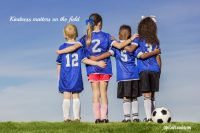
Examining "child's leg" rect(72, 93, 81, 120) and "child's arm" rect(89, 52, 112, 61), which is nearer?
"child's leg" rect(72, 93, 81, 120)

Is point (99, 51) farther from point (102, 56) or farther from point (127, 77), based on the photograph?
point (127, 77)

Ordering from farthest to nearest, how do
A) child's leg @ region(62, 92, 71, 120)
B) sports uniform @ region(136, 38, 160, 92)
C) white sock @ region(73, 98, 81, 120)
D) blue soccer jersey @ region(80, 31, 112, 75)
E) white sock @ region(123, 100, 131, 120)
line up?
white sock @ region(123, 100, 131, 120), sports uniform @ region(136, 38, 160, 92), blue soccer jersey @ region(80, 31, 112, 75), child's leg @ region(62, 92, 71, 120), white sock @ region(73, 98, 81, 120)

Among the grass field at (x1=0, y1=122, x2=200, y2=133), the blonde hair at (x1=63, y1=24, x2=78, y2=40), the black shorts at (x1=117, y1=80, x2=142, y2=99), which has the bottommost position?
the grass field at (x1=0, y1=122, x2=200, y2=133)

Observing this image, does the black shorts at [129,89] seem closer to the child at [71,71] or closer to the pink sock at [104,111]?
the pink sock at [104,111]

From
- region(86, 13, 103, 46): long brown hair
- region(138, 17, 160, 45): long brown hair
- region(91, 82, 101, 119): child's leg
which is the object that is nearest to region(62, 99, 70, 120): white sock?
region(91, 82, 101, 119): child's leg

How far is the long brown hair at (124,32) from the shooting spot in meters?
20.2

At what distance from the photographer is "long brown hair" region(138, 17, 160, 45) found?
66.1 feet

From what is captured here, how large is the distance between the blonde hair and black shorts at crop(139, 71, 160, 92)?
2.89m

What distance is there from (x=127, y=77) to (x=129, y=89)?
0.46m

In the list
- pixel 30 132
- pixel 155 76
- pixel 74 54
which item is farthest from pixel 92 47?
pixel 30 132

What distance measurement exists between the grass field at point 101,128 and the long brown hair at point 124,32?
3.32m

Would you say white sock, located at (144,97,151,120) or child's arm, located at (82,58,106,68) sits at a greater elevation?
child's arm, located at (82,58,106,68)

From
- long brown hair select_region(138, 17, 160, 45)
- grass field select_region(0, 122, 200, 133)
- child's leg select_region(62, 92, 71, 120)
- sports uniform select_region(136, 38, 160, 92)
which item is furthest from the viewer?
long brown hair select_region(138, 17, 160, 45)

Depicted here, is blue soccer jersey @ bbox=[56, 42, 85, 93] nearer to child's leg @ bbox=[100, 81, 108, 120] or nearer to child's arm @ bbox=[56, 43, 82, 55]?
child's arm @ bbox=[56, 43, 82, 55]
